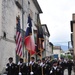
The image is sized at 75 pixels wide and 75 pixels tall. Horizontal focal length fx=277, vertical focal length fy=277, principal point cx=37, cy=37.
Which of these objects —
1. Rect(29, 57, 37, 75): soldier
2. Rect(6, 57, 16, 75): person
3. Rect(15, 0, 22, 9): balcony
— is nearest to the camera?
Rect(6, 57, 16, 75): person

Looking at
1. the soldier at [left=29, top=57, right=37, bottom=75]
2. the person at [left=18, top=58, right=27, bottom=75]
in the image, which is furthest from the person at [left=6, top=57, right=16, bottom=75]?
the soldier at [left=29, top=57, right=37, bottom=75]

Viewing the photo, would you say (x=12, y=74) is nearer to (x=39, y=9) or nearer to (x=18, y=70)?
(x=18, y=70)

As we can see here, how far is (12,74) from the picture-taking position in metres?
17.0

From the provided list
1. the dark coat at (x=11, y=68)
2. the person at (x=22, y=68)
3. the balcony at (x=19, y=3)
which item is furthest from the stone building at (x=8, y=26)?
the dark coat at (x=11, y=68)

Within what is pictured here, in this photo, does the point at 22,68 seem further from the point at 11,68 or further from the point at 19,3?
the point at 19,3

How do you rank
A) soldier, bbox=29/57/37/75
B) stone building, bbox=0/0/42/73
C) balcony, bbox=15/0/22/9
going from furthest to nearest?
balcony, bbox=15/0/22/9 → stone building, bbox=0/0/42/73 → soldier, bbox=29/57/37/75

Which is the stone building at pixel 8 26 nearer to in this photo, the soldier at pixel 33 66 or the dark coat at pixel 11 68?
the soldier at pixel 33 66

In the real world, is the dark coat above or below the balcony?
below

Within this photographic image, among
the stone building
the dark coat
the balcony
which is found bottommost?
the dark coat

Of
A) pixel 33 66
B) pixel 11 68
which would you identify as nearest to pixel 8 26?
pixel 33 66

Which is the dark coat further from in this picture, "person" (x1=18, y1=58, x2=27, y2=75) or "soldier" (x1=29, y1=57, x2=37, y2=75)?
"soldier" (x1=29, y1=57, x2=37, y2=75)

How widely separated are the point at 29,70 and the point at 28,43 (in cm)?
180

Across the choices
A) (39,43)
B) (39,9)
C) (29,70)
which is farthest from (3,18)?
(39,9)

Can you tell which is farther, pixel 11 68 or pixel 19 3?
pixel 19 3
